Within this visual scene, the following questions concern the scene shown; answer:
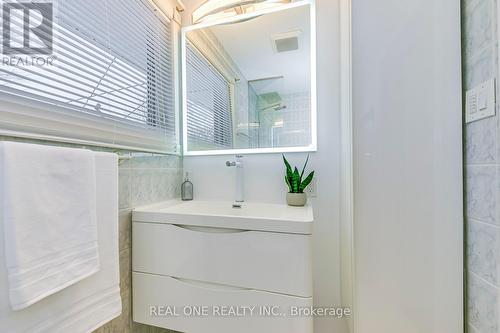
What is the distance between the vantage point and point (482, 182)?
67cm

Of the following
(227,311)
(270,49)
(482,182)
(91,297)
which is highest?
(270,49)

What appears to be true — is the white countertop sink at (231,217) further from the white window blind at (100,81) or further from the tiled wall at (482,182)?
the tiled wall at (482,182)

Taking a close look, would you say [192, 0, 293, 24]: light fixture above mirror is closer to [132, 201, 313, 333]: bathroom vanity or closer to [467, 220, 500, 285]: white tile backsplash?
[132, 201, 313, 333]: bathroom vanity

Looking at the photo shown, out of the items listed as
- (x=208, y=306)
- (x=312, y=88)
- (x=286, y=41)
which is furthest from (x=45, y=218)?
(x=286, y=41)

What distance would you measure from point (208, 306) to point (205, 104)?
3.85 ft

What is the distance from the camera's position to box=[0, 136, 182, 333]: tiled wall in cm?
99

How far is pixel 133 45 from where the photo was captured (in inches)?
44.4

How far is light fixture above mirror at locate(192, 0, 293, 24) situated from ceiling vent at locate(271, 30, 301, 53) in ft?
0.59

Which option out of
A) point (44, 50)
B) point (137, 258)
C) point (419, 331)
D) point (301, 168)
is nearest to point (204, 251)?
point (137, 258)

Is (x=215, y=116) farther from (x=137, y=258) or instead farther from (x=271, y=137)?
(x=137, y=258)

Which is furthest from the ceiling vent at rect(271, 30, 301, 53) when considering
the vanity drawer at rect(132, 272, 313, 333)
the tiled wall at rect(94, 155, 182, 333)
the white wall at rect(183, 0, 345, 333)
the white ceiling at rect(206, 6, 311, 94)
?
the vanity drawer at rect(132, 272, 313, 333)

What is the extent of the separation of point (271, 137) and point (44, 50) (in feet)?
3.39

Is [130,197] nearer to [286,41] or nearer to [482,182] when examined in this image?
[286,41]

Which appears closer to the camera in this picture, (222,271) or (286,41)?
(222,271)
